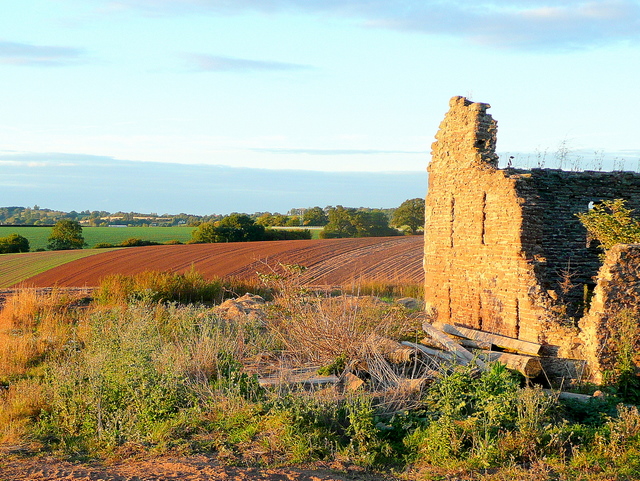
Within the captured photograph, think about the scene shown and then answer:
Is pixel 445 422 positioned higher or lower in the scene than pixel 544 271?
lower

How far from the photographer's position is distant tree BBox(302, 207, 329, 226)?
261 ft

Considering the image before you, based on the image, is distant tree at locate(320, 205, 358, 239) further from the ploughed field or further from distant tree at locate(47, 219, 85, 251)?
distant tree at locate(47, 219, 85, 251)

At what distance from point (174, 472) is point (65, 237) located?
170 ft

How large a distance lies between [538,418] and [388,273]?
1027 inches

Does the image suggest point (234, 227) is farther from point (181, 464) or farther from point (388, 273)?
point (181, 464)

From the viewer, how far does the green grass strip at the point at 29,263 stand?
3188 centimetres

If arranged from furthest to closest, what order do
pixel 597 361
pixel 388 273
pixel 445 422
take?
pixel 388 273
pixel 597 361
pixel 445 422

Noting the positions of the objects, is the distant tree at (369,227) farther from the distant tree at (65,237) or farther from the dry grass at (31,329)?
the dry grass at (31,329)

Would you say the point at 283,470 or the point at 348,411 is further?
the point at 348,411

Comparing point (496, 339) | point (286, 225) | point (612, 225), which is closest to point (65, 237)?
point (286, 225)

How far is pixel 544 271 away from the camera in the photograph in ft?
37.6

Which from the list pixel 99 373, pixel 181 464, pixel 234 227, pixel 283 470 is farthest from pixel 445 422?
pixel 234 227

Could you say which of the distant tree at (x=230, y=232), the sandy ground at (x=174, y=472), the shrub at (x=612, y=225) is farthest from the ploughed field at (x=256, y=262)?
the sandy ground at (x=174, y=472)

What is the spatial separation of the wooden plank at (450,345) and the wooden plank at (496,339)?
0.35 metres
